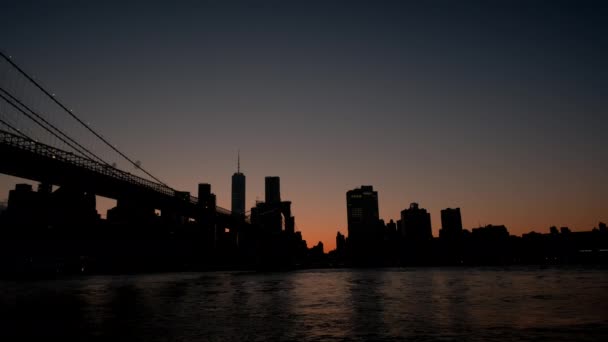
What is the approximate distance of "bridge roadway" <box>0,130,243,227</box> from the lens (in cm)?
3497

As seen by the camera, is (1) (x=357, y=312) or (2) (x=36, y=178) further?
(2) (x=36, y=178)

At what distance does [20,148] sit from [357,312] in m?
29.9

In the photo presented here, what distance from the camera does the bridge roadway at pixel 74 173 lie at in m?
35.0

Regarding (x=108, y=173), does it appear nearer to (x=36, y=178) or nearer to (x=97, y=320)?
(x=36, y=178)

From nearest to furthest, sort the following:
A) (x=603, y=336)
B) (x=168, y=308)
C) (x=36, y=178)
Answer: (x=603, y=336)
(x=168, y=308)
(x=36, y=178)

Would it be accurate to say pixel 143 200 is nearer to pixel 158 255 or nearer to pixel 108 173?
pixel 108 173

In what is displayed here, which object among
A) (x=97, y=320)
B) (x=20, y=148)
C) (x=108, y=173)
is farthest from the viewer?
(x=108, y=173)

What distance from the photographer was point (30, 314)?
18734 mm

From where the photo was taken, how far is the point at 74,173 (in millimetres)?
41906

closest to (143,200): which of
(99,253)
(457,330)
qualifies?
(457,330)

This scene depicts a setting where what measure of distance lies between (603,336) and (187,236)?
418ft

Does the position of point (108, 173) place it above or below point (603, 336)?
above

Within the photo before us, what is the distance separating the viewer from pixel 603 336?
1157cm

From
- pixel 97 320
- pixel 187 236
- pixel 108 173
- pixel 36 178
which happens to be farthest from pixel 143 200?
pixel 187 236
